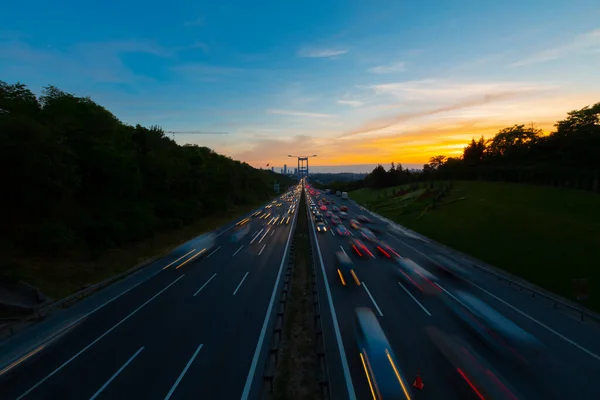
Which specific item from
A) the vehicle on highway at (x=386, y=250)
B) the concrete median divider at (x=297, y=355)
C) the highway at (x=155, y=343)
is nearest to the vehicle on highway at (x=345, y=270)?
the concrete median divider at (x=297, y=355)

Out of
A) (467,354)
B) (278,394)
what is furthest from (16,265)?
(467,354)

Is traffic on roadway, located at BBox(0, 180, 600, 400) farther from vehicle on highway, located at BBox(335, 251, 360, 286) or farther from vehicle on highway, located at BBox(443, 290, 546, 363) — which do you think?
vehicle on highway, located at BBox(335, 251, 360, 286)

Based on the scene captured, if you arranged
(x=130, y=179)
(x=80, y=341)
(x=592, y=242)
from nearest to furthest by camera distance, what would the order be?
(x=80, y=341)
(x=592, y=242)
(x=130, y=179)

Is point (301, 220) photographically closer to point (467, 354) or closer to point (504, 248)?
point (504, 248)

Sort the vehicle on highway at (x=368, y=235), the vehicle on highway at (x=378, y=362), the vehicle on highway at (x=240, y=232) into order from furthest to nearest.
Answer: the vehicle on highway at (x=240, y=232) < the vehicle on highway at (x=368, y=235) < the vehicle on highway at (x=378, y=362)

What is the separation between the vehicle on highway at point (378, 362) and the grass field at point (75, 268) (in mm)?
19562

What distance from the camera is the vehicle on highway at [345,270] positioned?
75.0 ft

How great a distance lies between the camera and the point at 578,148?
2502 inches

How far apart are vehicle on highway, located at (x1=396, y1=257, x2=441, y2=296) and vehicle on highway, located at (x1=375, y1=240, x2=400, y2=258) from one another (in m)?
2.38

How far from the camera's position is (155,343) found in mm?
13961

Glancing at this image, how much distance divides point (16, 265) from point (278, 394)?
73.5 ft

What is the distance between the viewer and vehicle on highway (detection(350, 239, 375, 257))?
1237 inches

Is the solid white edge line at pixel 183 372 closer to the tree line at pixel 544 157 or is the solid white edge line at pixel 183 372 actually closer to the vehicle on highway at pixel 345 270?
the vehicle on highway at pixel 345 270

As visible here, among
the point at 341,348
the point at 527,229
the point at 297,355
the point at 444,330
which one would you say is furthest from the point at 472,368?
the point at 527,229
